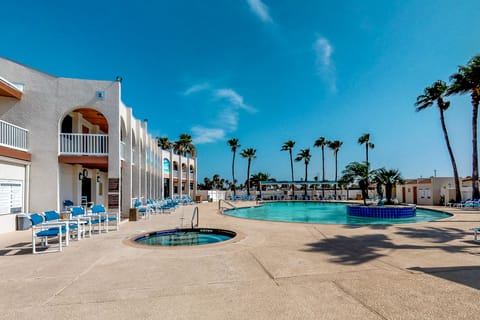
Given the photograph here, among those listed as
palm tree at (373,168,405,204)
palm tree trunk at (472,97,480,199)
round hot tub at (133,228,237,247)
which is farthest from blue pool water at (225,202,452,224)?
round hot tub at (133,228,237,247)

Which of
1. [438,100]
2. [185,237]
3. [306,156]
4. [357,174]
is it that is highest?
[438,100]

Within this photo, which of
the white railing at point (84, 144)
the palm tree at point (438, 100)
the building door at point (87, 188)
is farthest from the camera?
the palm tree at point (438, 100)

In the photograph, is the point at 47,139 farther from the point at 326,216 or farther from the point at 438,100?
the point at 438,100

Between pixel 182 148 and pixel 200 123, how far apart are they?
5913mm

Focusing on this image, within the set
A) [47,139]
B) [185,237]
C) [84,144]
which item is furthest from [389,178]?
[47,139]

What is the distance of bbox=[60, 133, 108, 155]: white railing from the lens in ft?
37.7

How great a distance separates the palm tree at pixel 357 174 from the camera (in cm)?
1967

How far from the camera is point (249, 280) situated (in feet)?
14.2

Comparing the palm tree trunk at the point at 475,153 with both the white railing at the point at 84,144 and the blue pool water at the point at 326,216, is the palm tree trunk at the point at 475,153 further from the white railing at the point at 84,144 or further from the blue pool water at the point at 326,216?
the white railing at the point at 84,144

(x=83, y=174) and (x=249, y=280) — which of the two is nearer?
(x=249, y=280)

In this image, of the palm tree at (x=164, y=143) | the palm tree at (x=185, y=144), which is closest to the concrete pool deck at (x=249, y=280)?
the palm tree at (x=185, y=144)

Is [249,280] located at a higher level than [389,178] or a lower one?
lower

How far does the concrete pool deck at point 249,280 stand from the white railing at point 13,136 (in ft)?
14.7

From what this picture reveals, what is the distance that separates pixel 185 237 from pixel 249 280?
17.8 feet
